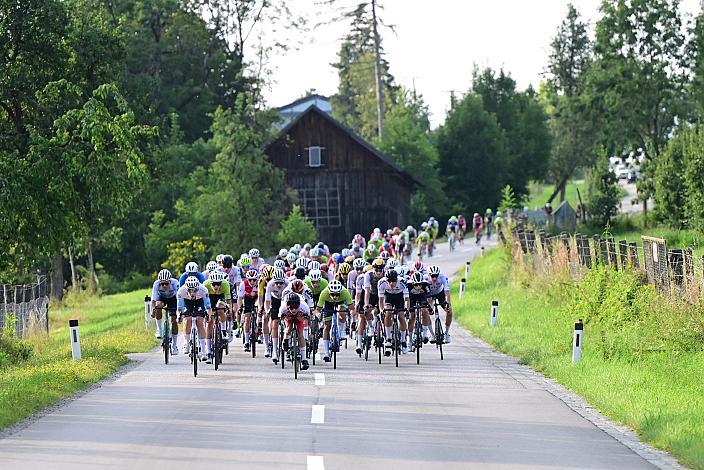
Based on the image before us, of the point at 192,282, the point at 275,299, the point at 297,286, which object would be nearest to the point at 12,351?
the point at 192,282

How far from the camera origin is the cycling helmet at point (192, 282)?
2198cm

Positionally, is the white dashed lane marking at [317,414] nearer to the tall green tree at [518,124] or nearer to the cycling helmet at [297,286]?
the cycling helmet at [297,286]

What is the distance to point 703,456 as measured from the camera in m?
12.4

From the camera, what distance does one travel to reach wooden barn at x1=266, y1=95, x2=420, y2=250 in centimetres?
7356

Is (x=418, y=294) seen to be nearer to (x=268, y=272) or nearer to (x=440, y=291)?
(x=440, y=291)

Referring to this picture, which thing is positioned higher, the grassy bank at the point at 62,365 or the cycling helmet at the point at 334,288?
the cycling helmet at the point at 334,288

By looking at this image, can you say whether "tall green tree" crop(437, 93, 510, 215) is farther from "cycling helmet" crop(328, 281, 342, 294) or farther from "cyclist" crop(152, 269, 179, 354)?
"cycling helmet" crop(328, 281, 342, 294)

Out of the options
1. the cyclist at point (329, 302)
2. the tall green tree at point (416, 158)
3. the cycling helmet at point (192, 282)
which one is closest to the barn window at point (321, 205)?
the tall green tree at point (416, 158)

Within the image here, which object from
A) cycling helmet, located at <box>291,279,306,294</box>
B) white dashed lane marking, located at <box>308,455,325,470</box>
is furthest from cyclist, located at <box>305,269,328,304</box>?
white dashed lane marking, located at <box>308,455,325,470</box>

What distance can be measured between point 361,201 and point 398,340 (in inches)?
1993

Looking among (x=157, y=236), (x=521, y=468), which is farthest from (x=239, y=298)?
(x=157, y=236)

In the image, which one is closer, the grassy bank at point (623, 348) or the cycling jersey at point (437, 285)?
the grassy bank at point (623, 348)

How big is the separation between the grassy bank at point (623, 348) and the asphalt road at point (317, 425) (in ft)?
2.15

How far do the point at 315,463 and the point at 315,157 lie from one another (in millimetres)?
62056
